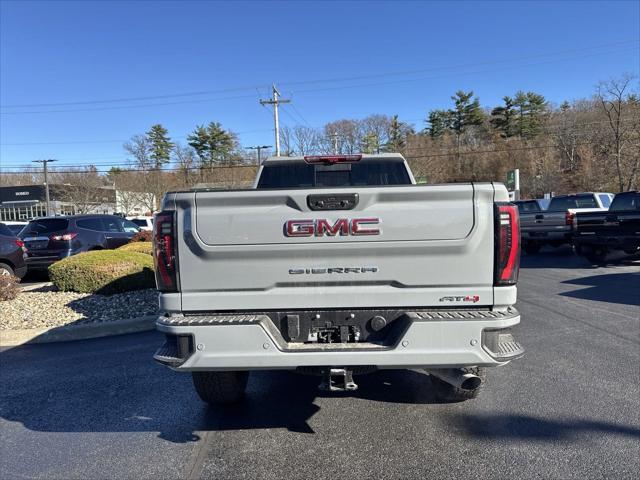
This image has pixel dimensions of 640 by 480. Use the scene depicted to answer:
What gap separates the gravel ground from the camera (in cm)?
718

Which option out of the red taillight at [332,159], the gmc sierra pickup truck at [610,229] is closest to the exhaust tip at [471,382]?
the red taillight at [332,159]

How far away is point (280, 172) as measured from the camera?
5.12 meters

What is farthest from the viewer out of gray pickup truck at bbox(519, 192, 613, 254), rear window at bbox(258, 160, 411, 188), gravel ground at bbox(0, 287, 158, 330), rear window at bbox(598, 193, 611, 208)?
rear window at bbox(598, 193, 611, 208)

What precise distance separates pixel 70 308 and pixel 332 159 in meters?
5.69

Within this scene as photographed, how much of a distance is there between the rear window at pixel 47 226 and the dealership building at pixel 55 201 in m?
43.9

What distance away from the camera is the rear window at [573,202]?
16.6 metres

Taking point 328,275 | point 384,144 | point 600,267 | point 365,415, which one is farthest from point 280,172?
point 384,144

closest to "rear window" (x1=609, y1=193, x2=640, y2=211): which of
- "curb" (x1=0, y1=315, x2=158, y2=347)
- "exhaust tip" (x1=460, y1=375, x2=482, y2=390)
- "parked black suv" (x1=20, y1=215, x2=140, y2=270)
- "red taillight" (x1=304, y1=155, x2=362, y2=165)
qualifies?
"red taillight" (x1=304, y1=155, x2=362, y2=165)

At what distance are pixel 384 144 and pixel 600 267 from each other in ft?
157

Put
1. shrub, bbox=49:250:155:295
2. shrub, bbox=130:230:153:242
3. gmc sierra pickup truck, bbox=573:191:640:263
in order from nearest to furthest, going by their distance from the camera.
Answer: shrub, bbox=49:250:155:295 → gmc sierra pickup truck, bbox=573:191:640:263 → shrub, bbox=130:230:153:242

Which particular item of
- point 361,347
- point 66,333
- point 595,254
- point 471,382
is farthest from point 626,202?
point 66,333

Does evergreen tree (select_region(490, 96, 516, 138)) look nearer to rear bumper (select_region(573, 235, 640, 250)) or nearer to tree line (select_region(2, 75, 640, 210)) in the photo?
tree line (select_region(2, 75, 640, 210))

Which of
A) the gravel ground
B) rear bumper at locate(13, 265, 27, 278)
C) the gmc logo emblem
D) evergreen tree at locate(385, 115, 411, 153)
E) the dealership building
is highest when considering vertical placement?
evergreen tree at locate(385, 115, 411, 153)

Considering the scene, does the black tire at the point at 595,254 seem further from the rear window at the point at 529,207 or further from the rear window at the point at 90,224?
the rear window at the point at 90,224
